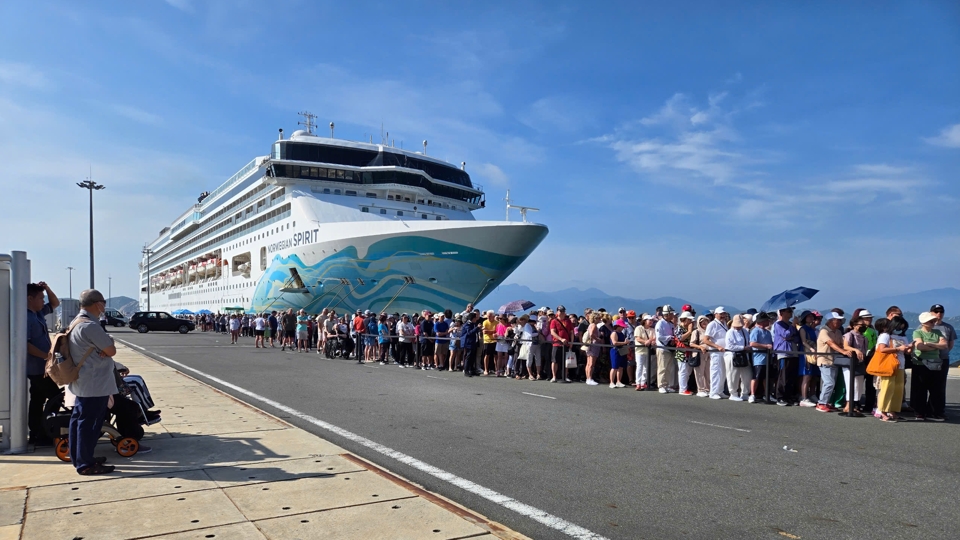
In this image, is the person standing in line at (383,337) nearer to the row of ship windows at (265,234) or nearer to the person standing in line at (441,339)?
the person standing in line at (441,339)

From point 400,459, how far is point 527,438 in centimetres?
159

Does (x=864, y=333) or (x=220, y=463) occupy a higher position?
(x=864, y=333)

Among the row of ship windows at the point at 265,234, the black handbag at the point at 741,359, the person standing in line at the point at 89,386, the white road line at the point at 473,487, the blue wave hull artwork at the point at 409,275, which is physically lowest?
the white road line at the point at 473,487

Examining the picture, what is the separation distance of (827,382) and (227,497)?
818 centimetres

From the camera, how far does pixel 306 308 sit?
32938mm

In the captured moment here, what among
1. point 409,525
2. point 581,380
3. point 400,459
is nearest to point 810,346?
point 581,380

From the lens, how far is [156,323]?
41219 mm

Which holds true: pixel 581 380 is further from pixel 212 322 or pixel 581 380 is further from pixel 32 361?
pixel 212 322

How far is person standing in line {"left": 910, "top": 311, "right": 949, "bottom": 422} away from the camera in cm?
825

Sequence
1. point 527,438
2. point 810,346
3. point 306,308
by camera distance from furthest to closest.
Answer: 1. point 306,308
2. point 810,346
3. point 527,438

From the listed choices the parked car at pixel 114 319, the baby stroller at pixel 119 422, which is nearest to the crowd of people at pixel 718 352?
the baby stroller at pixel 119 422

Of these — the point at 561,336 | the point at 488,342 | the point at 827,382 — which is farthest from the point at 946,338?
the point at 488,342

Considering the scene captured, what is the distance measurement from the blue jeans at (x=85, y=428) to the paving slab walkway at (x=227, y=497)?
0.51ft

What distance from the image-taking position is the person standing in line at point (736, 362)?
10281mm
